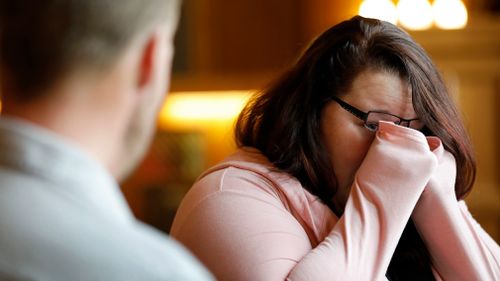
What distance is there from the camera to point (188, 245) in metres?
1.28

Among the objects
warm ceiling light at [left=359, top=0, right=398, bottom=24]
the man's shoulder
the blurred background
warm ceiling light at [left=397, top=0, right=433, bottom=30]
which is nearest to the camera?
the man's shoulder

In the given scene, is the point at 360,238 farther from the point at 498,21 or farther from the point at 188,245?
the point at 498,21

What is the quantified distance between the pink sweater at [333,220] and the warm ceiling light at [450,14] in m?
3.18

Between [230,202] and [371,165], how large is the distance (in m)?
0.21

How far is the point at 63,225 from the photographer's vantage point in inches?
24.9

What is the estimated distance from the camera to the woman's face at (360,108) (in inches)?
52.3

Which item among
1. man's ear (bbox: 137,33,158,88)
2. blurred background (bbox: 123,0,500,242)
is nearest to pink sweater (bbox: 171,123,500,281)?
man's ear (bbox: 137,33,158,88)

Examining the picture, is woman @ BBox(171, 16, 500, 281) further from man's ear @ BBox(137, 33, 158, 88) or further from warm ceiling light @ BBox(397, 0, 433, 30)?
warm ceiling light @ BBox(397, 0, 433, 30)

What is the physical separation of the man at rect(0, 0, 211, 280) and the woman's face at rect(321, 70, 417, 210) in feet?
2.18

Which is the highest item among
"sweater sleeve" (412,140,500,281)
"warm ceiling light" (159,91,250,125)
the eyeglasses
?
the eyeglasses

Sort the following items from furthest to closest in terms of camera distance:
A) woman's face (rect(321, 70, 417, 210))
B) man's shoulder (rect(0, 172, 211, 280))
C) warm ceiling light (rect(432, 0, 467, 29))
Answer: warm ceiling light (rect(432, 0, 467, 29)), woman's face (rect(321, 70, 417, 210)), man's shoulder (rect(0, 172, 211, 280))

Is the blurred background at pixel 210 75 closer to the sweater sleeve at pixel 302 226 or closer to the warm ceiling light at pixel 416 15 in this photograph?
the warm ceiling light at pixel 416 15

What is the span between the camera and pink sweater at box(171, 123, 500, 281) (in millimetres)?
1230

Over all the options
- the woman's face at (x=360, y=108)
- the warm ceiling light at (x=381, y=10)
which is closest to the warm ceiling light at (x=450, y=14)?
the warm ceiling light at (x=381, y=10)
